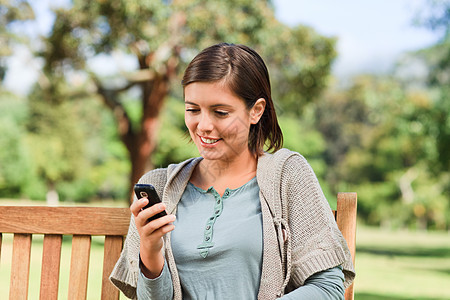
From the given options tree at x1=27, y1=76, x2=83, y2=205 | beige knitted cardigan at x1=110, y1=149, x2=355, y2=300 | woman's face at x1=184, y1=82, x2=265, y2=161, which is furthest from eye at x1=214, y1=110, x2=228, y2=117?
tree at x1=27, y1=76, x2=83, y2=205

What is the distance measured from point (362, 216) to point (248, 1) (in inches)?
1380

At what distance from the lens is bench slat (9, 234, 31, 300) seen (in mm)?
2426

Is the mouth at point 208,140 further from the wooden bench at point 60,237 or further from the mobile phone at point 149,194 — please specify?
the wooden bench at point 60,237

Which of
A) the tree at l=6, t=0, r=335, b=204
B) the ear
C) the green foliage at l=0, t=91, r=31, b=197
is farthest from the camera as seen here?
the green foliage at l=0, t=91, r=31, b=197

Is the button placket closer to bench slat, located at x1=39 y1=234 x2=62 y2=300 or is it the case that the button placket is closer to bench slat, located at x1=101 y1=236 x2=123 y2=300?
bench slat, located at x1=101 y1=236 x2=123 y2=300

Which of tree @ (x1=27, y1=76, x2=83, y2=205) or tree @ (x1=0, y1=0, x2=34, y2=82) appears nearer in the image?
tree @ (x1=0, y1=0, x2=34, y2=82)

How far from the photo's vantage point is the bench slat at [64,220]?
7.93ft

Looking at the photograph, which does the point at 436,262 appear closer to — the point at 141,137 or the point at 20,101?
the point at 141,137

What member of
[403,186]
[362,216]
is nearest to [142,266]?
[403,186]

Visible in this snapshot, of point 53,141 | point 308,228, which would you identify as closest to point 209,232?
point 308,228

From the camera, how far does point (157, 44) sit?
12.0 m

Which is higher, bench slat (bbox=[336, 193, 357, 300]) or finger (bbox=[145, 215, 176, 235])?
bench slat (bbox=[336, 193, 357, 300])

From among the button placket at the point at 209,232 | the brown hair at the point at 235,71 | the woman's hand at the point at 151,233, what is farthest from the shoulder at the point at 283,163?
the woman's hand at the point at 151,233

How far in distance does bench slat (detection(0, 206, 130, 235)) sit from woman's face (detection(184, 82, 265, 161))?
1.77 ft
